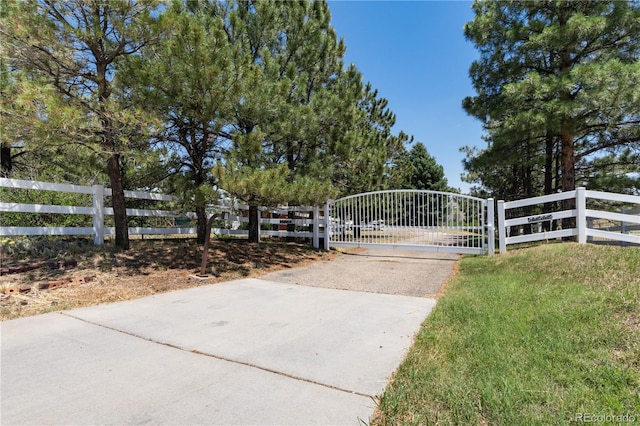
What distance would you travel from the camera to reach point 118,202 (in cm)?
768

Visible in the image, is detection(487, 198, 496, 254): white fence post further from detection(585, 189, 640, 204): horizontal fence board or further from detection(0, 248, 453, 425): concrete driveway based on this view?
detection(0, 248, 453, 425): concrete driveway

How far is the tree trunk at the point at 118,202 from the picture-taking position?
7586 millimetres

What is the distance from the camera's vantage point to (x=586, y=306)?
12.3 ft

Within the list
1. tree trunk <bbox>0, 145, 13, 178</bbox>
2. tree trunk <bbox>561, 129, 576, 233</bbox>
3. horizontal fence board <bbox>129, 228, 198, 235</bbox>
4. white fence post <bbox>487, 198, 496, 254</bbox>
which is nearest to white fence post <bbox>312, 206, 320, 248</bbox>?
horizontal fence board <bbox>129, 228, 198, 235</bbox>

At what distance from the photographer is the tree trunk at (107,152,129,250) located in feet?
24.9

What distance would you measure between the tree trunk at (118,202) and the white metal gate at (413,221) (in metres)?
6.08

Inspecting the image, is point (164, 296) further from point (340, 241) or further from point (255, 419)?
point (340, 241)

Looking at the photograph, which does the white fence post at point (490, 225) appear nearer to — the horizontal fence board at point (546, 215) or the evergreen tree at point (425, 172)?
the horizontal fence board at point (546, 215)

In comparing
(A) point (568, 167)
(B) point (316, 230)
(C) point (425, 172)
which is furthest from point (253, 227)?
(C) point (425, 172)

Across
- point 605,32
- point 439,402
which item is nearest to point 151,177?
point 439,402

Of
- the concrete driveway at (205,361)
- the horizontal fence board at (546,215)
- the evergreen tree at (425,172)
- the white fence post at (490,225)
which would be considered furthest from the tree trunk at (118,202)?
the evergreen tree at (425,172)

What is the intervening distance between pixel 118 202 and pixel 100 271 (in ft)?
6.60

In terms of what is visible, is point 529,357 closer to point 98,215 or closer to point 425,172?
point 98,215

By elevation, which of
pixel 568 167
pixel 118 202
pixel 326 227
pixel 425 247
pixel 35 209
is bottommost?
pixel 425 247
